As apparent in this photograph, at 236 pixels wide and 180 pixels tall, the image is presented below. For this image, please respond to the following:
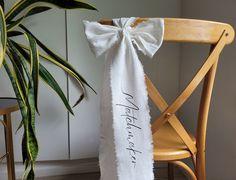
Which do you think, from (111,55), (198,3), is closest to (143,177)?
(111,55)

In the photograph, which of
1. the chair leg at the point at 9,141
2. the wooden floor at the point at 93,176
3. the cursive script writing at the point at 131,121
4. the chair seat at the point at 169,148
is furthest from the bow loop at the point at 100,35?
the wooden floor at the point at 93,176

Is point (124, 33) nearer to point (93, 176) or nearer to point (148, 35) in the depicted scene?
point (148, 35)

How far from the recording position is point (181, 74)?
141 cm

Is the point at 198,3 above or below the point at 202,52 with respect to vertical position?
above

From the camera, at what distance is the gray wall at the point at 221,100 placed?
1039 mm

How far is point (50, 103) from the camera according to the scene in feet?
4.34

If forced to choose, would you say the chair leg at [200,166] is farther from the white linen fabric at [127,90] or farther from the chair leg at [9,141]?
the chair leg at [9,141]

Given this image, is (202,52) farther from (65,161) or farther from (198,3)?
(65,161)

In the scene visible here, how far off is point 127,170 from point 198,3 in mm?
888

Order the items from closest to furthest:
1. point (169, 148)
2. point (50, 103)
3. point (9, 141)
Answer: point (169, 148)
point (9, 141)
point (50, 103)

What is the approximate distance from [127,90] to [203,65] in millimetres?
234

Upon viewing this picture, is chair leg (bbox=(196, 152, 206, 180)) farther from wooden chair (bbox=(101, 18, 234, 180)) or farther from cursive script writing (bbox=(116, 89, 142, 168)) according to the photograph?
cursive script writing (bbox=(116, 89, 142, 168))

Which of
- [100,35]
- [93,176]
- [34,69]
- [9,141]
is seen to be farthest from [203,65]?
[93,176]

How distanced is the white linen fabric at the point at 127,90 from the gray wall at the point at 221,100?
1.52ft
